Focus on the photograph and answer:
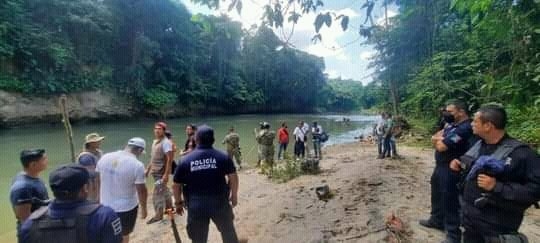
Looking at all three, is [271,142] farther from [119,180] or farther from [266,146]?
[119,180]

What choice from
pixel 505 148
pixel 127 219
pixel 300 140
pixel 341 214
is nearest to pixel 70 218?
pixel 127 219

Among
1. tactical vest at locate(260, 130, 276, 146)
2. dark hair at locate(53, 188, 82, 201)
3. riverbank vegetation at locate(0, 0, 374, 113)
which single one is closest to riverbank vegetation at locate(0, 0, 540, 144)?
riverbank vegetation at locate(0, 0, 374, 113)

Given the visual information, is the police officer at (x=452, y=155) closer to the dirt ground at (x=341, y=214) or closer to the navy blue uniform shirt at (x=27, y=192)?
the dirt ground at (x=341, y=214)

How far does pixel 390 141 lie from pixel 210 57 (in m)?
45.4

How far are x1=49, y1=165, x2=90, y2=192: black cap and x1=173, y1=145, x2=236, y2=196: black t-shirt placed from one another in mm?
1666

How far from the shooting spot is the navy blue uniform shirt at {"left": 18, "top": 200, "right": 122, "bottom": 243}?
223 centimetres

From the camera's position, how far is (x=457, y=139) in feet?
13.4

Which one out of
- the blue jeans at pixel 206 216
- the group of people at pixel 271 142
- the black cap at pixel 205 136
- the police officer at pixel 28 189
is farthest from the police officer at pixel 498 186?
the group of people at pixel 271 142

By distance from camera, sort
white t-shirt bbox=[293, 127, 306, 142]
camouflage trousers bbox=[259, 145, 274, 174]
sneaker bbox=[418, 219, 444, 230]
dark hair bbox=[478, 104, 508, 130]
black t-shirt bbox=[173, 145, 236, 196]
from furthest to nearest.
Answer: white t-shirt bbox=[293, 127, 306, 142] → camouflage trousers bbox=[259, 145, 274, 174] → sneaker bbox=[418, 219, 444, 230] → black t-shirt bbox=[173, 145, 236, 196] → dark hair bbox=[478, 104, 508, 130]

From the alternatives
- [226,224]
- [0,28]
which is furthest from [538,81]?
[0,28]

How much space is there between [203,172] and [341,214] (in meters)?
2.87

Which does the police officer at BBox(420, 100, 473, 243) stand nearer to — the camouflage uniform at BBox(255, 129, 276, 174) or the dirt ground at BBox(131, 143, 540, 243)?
the dirt ground at BBox(131, 143, 540, 243)

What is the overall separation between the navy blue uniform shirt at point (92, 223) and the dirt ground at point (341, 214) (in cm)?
326

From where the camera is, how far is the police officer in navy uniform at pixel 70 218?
2.19m
